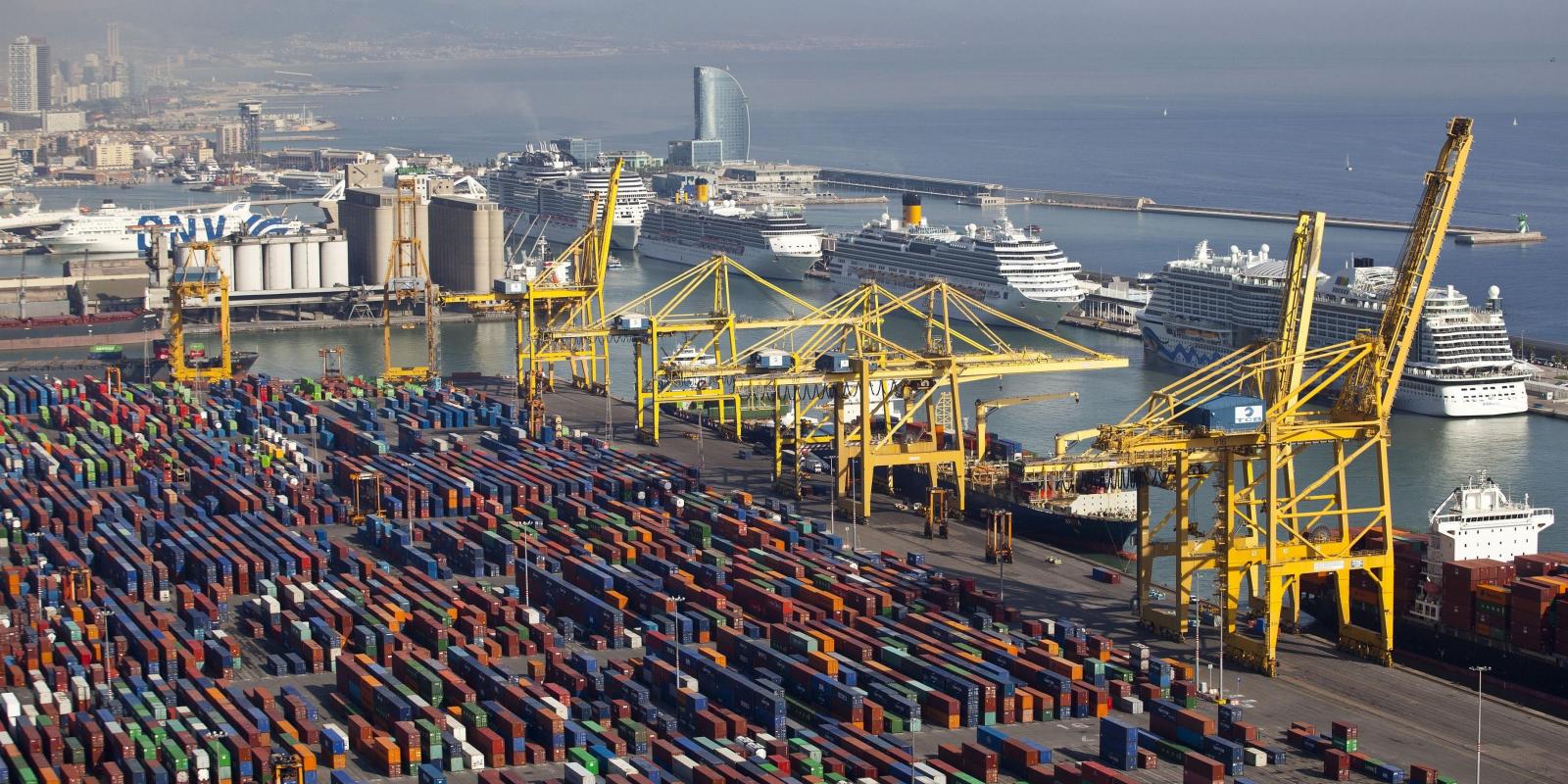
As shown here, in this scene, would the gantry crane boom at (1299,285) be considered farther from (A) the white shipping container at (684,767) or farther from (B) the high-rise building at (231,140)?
(B) the high-rise building at (231,140)

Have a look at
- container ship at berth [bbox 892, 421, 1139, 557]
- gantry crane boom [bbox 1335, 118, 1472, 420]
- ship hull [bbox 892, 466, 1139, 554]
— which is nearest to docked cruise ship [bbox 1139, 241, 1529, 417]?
container ship at berth [bbox 892, 421, 1139, 557]

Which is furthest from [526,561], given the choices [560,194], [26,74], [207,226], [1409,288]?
[26,74]

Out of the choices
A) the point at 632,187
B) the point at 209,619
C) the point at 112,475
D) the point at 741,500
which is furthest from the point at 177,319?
the point at 632,187

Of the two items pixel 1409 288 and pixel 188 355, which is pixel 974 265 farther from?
pixel 1409 288

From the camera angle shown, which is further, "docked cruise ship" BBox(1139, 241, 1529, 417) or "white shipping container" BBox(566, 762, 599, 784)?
"docked cruise ship" BBox(1139, 241, 1529, 417)

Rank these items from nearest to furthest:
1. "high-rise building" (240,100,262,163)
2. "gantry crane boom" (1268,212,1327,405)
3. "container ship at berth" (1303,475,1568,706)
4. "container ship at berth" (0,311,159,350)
A: "container ship at berth" (1303,475,1568,706)
"gantry crane boom" (1268,212,1327,405)
"container ship at berth" (0,311,159,350)
"high-rise building" (240,100,262,163)

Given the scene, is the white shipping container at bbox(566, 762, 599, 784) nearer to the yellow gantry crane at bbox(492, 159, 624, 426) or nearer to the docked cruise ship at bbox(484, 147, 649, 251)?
the yellow gantry crane at bbox(492, 159, 624, 426)

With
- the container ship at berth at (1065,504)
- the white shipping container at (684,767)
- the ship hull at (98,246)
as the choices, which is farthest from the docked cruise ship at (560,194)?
the white shipping container at (684,767)
